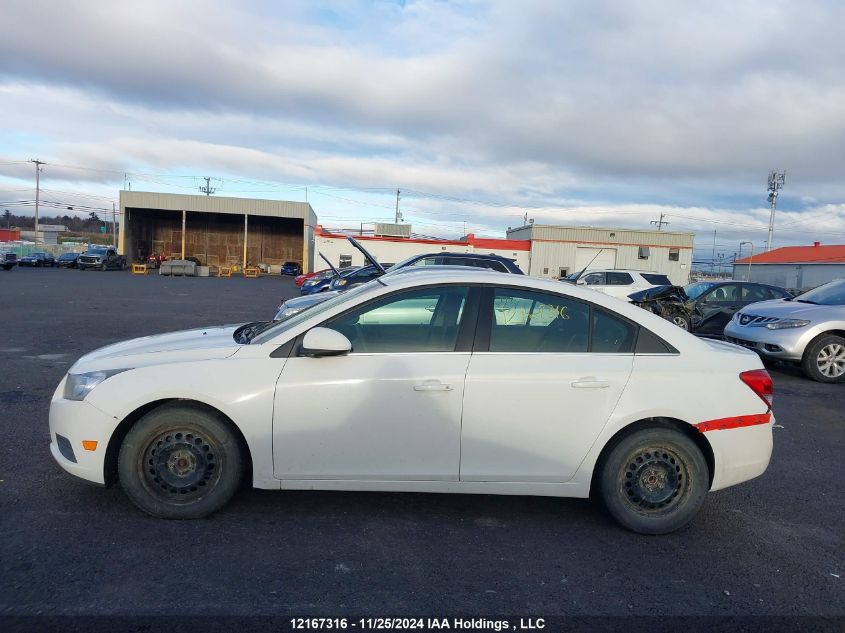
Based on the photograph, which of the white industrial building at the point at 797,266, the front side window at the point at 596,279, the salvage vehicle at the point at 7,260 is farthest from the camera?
the white industrial building at the point at 797,266

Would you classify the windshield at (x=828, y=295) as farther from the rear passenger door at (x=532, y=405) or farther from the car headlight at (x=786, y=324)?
the rear passenger door at (x=532, y=405)

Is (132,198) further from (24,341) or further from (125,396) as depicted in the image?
(125,396)

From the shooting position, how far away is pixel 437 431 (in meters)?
3.62

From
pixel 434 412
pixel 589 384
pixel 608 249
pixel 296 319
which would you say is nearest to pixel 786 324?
pixel 589 384

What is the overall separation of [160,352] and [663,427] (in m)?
3.16

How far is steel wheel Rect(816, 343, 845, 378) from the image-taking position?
29.1 feet

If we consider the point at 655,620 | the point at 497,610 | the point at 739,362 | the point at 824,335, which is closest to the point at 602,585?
the point at 655,620

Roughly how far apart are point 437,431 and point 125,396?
1.85 metres

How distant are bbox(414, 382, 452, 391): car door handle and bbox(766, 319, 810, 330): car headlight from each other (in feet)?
24.8

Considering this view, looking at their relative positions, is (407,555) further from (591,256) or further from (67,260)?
(67,260)

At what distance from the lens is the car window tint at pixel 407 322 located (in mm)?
3748

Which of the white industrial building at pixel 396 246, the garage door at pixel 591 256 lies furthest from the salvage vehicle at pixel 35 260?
the garage door at pixel 591 256

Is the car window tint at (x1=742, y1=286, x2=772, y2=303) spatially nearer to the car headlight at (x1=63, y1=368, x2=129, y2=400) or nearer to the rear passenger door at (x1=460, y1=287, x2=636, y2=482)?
the rear passenger door at (x1=460, y1=287, x2=636, y2=482)

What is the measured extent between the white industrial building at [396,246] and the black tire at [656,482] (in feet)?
131
